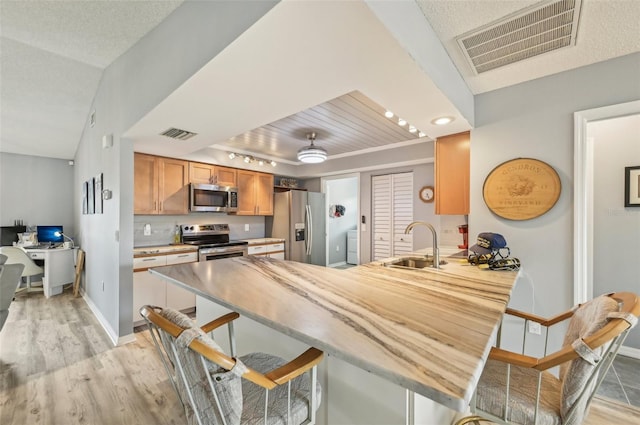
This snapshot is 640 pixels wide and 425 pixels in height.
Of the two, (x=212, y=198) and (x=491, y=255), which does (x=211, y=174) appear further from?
(x=491, y=255)

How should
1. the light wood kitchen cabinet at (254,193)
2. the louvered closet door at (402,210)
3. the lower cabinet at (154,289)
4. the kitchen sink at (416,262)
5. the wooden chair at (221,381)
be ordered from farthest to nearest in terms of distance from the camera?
the light wood kitchen cabinet at (254,193) → the louvered closet door at (402,210) → the lower cabinet at (154,289) → the kitchen sink at (416,262) → the wooden chair at (221,381)

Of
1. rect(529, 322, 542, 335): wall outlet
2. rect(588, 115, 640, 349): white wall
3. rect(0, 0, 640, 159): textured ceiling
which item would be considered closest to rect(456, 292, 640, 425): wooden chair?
rect(529, 322, 542, 335): wall outlet

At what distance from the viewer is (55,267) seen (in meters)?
4.44

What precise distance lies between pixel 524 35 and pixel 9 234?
7.78 m

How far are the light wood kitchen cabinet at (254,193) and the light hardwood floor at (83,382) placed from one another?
2385 mm

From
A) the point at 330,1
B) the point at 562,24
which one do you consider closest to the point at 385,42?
the point at 330,1

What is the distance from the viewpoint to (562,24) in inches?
63.0

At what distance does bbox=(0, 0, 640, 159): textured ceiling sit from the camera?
146 cm

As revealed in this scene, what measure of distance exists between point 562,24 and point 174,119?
2.86 metres

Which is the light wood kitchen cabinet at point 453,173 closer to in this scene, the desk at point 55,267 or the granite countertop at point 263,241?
the granite countertop at point 263,241

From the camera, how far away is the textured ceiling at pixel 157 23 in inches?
57.6

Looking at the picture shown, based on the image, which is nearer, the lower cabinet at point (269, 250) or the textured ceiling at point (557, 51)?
the textured ceiling at point (557, 51)

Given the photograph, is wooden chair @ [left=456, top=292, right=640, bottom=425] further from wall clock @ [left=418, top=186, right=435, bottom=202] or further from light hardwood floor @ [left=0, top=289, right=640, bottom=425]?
wall clock @ [left=418, top=186, right=435, bottom=202]

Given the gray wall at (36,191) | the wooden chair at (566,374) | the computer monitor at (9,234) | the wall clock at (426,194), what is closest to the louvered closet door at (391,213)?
the wall clock at (426,194)
